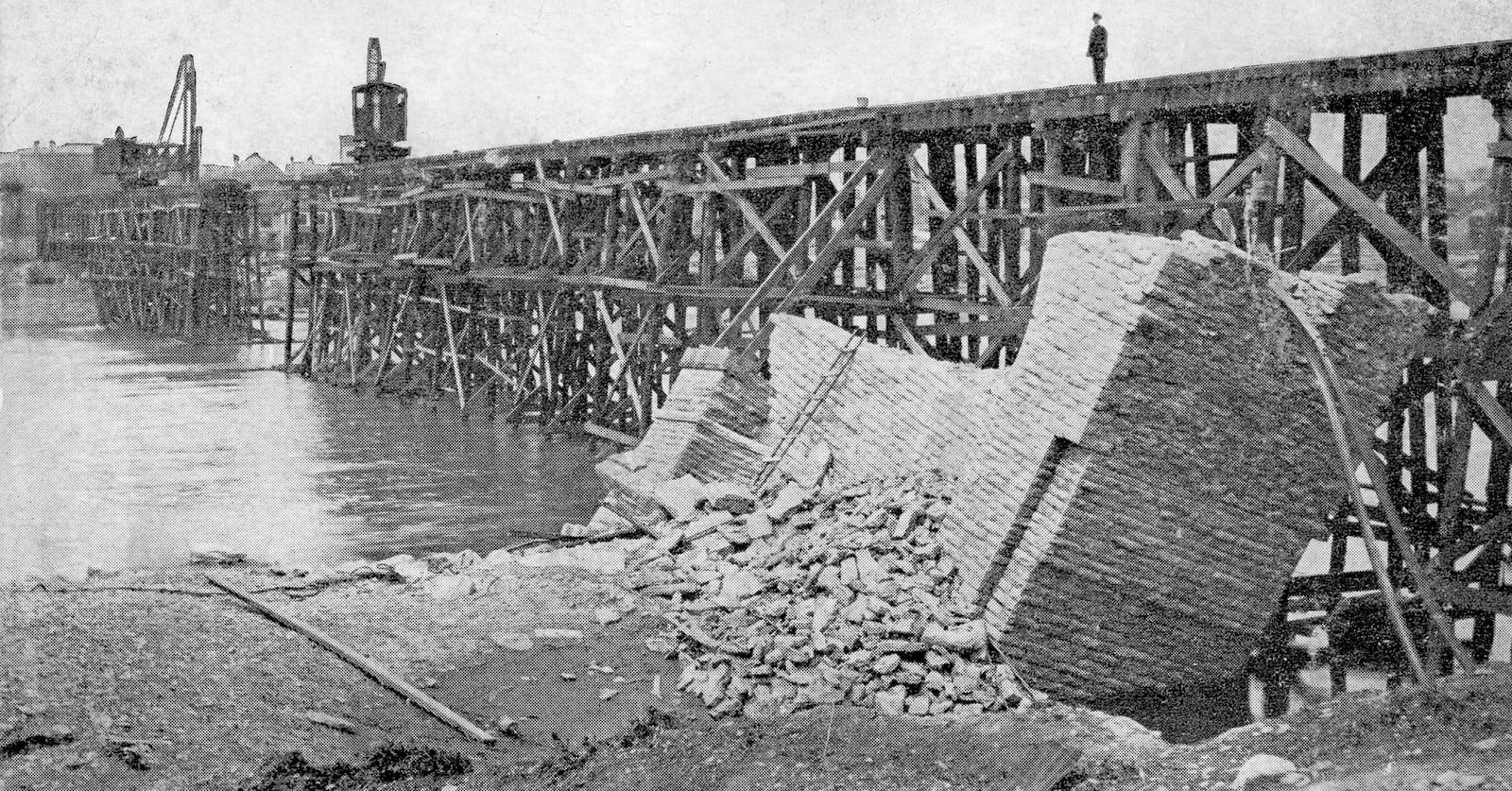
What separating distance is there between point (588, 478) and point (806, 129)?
5.09 metres

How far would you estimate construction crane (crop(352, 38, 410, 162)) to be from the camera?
31500 mm

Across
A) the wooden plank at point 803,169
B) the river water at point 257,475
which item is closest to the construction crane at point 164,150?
the river water at point 257,475

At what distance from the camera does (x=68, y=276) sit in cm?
5081

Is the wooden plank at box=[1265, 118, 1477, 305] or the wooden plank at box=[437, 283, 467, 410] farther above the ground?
the wooden plank at box=[1265, 118, 1477, 305]

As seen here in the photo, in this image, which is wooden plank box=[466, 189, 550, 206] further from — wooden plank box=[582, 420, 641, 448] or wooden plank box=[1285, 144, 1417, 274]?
wooden plank box=[1285, 144, 1417, 274]

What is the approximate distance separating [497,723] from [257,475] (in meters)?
9.86

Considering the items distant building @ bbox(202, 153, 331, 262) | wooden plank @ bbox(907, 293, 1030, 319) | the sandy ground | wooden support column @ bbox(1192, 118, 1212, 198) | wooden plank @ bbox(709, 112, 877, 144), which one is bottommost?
the sandy ground

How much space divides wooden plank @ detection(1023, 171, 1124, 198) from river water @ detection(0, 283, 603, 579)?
18.7 feet

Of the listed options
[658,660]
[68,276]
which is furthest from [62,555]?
[68,276]

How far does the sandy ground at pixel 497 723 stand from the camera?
5680 millimetres

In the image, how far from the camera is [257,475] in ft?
52.1

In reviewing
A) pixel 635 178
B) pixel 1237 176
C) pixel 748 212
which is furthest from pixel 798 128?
pixel 1237 176

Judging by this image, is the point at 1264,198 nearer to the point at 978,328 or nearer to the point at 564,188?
the point at 978,328

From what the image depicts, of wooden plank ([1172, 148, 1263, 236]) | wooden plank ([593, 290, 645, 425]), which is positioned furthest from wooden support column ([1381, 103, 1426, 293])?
wooden plank ([593, 290, 645, 425])
